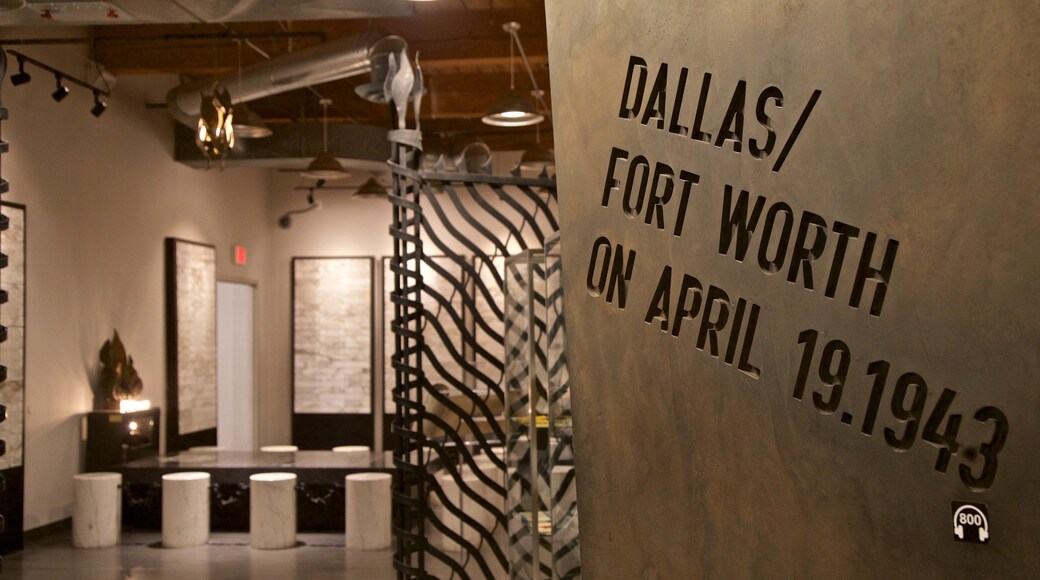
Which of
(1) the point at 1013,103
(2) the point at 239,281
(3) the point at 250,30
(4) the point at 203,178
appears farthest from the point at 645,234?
(2) the point at 239,281

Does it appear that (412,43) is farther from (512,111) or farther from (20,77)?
(20,77)

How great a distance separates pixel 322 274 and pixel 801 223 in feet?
37.7

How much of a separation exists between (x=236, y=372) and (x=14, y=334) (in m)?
5.36

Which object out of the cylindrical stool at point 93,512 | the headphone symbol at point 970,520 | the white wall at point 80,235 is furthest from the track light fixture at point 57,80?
the headphone symbol at point 970,520

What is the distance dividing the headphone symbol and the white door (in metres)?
11.6

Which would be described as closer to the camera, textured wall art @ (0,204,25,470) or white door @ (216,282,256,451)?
textured wall art @ (0,204,25,470)

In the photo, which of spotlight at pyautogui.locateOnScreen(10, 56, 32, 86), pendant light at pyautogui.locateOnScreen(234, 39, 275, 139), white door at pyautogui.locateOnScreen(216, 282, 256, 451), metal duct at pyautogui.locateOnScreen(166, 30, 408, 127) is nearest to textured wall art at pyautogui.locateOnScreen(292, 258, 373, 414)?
white door at pyautogui.locateOnScreen(216, 282, 256, 451)

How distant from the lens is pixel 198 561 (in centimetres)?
692

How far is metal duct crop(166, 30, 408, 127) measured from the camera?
7.27m

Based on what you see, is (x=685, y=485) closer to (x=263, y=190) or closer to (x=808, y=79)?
(x=808, y=79)

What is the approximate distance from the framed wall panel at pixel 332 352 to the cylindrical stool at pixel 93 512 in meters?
5.44

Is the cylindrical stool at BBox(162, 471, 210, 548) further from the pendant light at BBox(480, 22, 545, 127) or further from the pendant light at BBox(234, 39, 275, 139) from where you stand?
the pendant light at BBox(480, 22, 545, 127)

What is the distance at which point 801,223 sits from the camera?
78.8 inches

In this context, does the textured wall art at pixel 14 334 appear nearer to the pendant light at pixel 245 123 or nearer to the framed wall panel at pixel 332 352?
the pendant light at pixel 245 123
